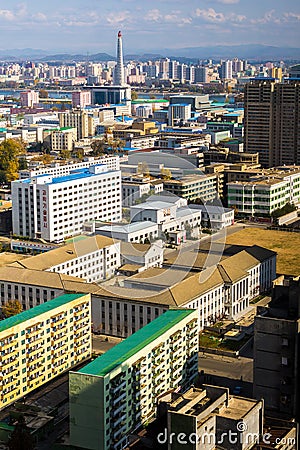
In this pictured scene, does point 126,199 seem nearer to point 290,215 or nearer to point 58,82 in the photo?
point 290,215

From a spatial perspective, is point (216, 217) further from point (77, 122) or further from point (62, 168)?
point (77, 122)

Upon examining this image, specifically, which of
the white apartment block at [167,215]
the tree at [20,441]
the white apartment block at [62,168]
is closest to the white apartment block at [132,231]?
the white apartment block at [167,215]

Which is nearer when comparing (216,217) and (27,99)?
(216,217)

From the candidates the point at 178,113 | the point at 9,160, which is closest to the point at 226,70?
the point at 178,113

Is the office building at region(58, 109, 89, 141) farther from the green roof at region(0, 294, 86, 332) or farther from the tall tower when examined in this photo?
the green roof at region(0, 294, 86, 332)

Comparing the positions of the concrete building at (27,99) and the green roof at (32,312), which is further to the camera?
the concrete building at (27,99)

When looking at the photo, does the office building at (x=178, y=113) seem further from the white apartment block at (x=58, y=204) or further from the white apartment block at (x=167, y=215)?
the white apartment block at (x=167, y=215)
